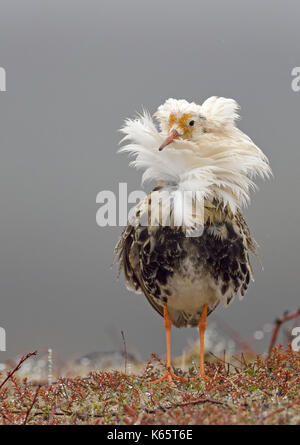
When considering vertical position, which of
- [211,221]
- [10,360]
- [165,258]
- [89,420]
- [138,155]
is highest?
[138,155]

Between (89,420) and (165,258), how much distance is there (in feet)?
5.02

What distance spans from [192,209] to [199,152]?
1.70ft

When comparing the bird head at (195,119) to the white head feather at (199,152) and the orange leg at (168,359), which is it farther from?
the orange leg at (168,359)

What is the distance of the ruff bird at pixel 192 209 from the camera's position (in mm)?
4812

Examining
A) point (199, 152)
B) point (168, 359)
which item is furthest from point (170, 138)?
point (168, 359)

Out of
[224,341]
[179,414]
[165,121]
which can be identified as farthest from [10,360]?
[179,414]

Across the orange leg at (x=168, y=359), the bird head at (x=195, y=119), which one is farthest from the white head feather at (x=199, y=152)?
the orange leg at (x=168, y=359)

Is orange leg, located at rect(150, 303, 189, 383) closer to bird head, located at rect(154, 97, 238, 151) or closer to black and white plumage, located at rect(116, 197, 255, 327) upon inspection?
black and white plumage, located at rect(116, 197, 255, 327)

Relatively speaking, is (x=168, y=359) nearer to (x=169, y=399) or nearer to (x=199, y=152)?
(x=169, y=399)

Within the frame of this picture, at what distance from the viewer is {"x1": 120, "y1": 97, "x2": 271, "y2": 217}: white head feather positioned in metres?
4.98

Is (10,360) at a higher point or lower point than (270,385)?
lower

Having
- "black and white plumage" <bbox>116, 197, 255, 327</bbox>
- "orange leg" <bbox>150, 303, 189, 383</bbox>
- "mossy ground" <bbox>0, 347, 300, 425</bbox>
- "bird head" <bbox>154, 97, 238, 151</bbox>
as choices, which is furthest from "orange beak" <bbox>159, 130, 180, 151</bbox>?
"mossy ground" <bbox>0, 347, 300, 425</bbox>

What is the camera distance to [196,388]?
4.70m
